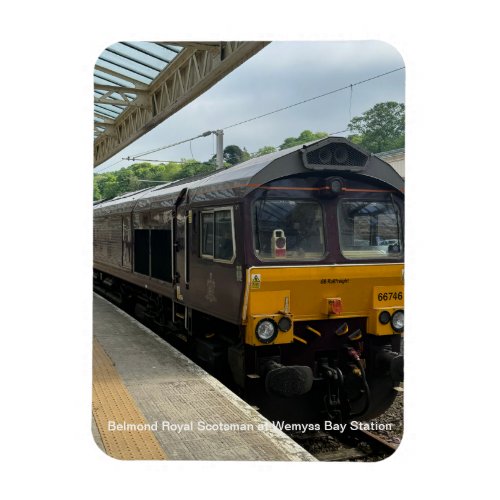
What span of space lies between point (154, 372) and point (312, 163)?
2.61 metres

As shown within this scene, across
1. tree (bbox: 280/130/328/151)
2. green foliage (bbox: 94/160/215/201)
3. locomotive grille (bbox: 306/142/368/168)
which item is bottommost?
green foliage (bbox: 94/160/215/201)

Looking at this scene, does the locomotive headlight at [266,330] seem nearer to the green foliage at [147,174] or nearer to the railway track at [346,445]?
the railway track at [346,445]

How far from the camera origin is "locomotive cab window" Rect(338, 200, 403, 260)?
636cm

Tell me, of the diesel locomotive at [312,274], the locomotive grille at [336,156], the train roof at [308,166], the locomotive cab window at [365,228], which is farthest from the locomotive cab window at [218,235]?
the locomotive cab window at [365,228]

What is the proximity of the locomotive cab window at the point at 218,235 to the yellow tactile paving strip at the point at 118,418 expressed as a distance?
5.30 ft

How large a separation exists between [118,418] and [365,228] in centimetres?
304

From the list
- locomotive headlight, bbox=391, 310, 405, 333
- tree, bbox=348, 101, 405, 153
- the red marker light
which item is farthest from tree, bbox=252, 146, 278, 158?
locomotive headlight, bbox=391, 310, 405, 333

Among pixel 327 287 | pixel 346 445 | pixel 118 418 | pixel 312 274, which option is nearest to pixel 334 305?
pixel 327 287

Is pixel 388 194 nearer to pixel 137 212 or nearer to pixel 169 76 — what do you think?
pixel 169 76

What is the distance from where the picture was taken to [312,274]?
630cm

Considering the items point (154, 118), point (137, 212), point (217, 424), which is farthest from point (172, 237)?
point (217, 424)

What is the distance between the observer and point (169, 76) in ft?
21.3

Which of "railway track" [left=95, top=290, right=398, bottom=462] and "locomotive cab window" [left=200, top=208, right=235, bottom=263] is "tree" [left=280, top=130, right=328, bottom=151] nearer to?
"locomotive cab window" [left=200, top=208, right=235, bottom=263]

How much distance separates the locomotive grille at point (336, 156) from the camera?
609 cm
